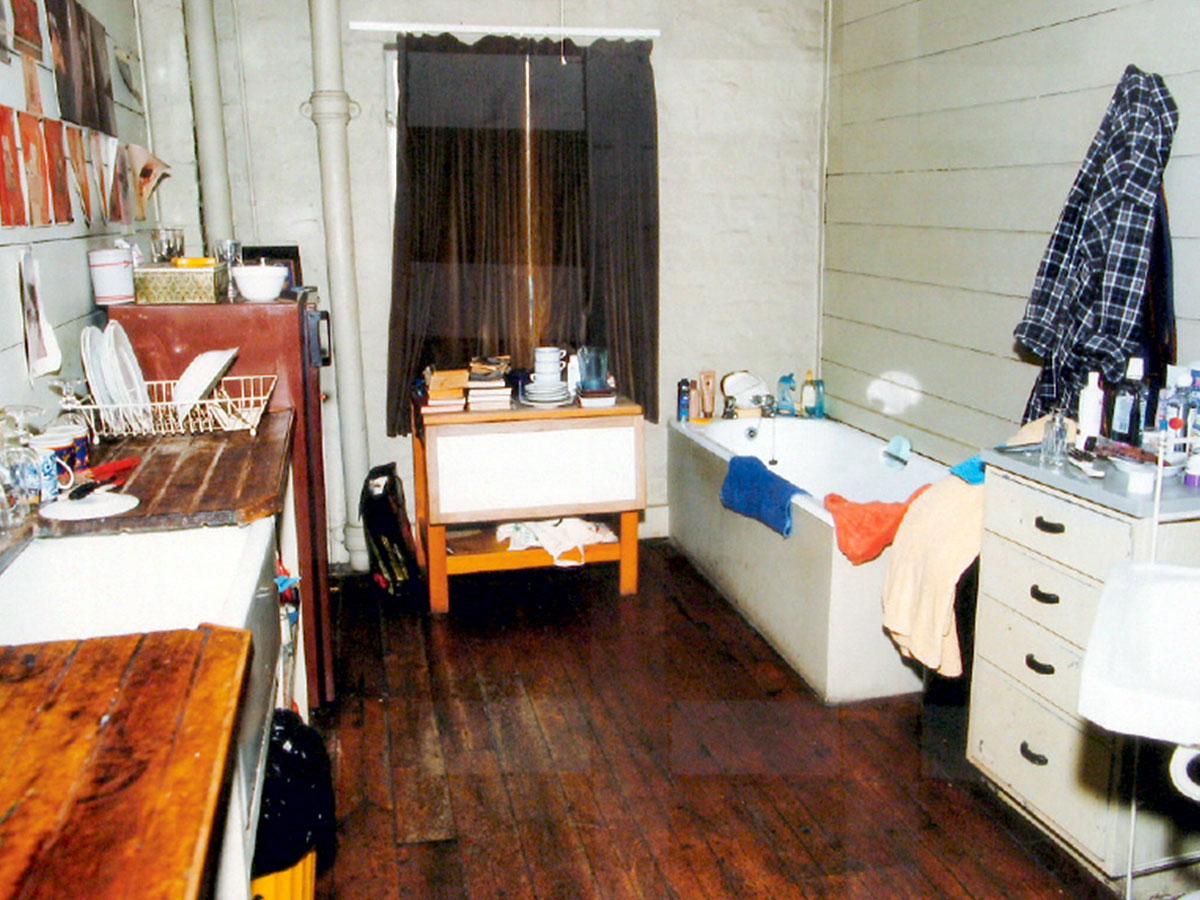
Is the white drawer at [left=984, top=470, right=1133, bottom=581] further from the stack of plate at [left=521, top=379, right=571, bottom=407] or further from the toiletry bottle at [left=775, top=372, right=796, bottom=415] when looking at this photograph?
the toiletry bottle at [left=775, top=372, right=796, bottom=415]

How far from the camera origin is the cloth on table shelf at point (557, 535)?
3832mm

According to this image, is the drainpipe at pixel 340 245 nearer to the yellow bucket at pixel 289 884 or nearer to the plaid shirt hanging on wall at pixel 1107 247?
the yellow bucket at pixel 289 884

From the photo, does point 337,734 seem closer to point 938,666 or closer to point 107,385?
point 107,385

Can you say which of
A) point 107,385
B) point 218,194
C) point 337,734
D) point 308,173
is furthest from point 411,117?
point 337,734

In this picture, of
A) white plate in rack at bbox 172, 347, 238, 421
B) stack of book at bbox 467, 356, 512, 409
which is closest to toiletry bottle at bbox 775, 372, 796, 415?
stack of book at bbox 467, 356, 512, 409

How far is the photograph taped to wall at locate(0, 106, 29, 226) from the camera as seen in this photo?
1.99 metres

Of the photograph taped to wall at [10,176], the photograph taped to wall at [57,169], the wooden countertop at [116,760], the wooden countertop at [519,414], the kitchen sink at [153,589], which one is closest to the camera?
the wooden countertop at [116,760]

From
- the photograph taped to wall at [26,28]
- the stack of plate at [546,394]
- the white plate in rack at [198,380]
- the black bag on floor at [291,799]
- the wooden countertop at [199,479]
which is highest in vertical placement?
the photograph taped to wall at [26,28]

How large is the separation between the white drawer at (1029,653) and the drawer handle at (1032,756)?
14 centimetres

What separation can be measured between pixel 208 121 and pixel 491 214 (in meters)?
1.12

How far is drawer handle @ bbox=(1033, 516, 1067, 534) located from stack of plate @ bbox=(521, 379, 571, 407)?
1981 mm

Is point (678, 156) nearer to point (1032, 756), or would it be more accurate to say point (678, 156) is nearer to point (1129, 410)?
point (1129, 410)

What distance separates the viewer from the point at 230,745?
0.96m

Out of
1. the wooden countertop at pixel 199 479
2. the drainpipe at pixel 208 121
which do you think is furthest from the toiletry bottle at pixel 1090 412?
the drainpipe at pixel 208 121
